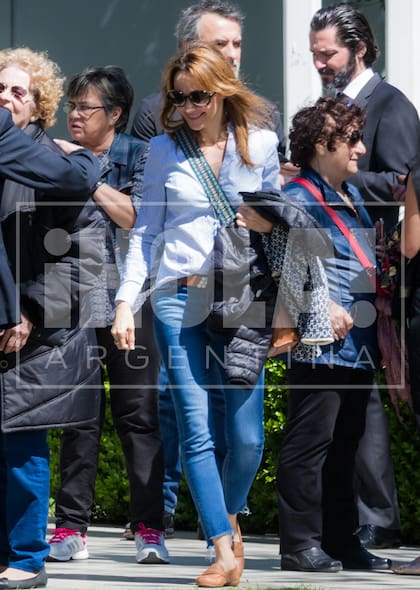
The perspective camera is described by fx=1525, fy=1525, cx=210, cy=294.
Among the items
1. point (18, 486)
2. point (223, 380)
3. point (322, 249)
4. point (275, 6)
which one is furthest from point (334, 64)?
point (275, 6)

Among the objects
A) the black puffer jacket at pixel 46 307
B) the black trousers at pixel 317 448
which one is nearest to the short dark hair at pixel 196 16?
the black puffer jacket at pixel 46 307

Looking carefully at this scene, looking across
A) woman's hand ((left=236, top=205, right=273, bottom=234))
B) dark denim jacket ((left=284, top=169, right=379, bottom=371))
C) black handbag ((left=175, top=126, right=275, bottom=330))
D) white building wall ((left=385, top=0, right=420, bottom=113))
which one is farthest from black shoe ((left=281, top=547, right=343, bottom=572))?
white building wall ((left=385, top=0, right=420, bottom=113))

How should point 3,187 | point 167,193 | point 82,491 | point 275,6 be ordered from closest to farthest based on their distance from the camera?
point 3,187 → point 167,193 → point 82,491 → point 275,6

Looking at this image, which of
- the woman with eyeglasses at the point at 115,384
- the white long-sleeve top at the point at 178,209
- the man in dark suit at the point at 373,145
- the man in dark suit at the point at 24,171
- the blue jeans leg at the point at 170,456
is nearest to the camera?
the man in dark suit at the point at 24,171

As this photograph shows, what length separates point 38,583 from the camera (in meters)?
5.81

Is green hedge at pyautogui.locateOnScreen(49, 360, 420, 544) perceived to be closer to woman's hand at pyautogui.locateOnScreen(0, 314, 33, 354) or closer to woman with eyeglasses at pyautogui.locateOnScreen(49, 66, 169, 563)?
woman with eyeglasses at pyautogui.locateOnScreen(49, 66, 169, 563)

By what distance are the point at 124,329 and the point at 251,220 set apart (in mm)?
654

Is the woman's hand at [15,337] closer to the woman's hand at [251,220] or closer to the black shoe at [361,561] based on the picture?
the woman's hand at [251,220]

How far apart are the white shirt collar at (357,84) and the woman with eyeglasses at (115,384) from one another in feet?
3.35

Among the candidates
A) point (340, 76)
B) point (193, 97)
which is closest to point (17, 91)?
point (193, 97)

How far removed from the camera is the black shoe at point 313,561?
6.29 metres

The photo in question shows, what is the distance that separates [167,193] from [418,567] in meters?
1.90

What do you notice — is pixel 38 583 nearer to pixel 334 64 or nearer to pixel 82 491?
pixel 82 491

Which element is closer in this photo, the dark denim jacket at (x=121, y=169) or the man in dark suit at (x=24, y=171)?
the man in dark suit at (x=24, y=171)
